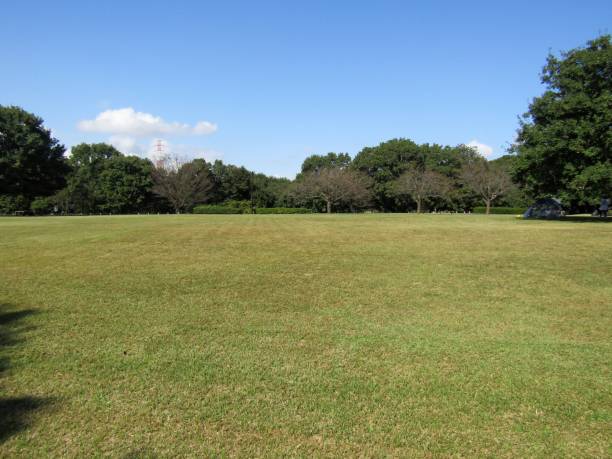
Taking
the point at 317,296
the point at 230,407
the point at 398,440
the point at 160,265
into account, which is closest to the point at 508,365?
the point at 398,440

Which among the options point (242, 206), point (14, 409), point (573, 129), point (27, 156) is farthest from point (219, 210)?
point (14, 409)

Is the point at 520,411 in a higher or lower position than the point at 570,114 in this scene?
lower

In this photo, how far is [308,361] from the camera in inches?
162

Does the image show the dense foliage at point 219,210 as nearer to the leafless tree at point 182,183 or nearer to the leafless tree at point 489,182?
the leafless tree at point 182,183

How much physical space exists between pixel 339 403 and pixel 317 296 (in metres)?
3.32

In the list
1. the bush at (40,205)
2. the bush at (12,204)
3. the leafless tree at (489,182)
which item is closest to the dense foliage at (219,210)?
the bush at (40,205)

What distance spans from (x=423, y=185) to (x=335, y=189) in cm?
1342

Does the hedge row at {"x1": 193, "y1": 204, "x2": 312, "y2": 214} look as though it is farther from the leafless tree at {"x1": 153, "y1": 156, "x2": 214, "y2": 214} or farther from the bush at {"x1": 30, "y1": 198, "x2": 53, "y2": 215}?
the bush at {"x1": 30, "y1": 198, "x2": 53, "y2": 215}

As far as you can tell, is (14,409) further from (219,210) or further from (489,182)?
(219,210)

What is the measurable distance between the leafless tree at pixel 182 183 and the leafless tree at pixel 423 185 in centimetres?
3168

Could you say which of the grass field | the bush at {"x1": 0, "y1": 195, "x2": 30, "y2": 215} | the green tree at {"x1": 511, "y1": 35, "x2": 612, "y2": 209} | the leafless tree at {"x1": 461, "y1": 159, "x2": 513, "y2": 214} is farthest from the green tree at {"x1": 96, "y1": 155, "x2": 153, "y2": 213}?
the grass field

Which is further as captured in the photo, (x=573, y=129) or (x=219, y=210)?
(x=219, y=210)

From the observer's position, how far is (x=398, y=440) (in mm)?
2846

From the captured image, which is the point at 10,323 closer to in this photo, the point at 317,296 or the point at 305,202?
the point at 317,296
